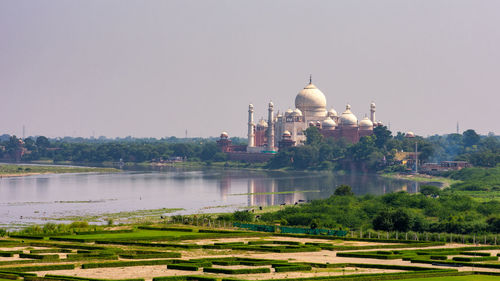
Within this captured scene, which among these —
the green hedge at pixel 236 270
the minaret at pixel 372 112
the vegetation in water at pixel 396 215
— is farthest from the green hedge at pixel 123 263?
the minaret at pixel 372 112

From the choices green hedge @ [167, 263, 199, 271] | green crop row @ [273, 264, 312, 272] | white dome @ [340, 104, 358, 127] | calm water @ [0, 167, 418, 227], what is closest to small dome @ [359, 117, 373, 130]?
white dome @ [340, 104, 358, 127]

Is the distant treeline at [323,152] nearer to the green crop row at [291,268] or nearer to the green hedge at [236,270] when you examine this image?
the green crop row at [291,268]

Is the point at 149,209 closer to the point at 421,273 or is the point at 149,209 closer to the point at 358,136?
the point at 421,273

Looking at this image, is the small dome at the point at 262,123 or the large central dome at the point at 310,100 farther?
the small dome at the point at 262,123

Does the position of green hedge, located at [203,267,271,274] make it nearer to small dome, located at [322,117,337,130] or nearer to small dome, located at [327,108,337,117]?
small dome, located at [322,117,337,130]

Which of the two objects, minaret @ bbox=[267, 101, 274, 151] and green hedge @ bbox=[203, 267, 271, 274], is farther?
minaret @ bbox=[267, 101, 274, 151]
